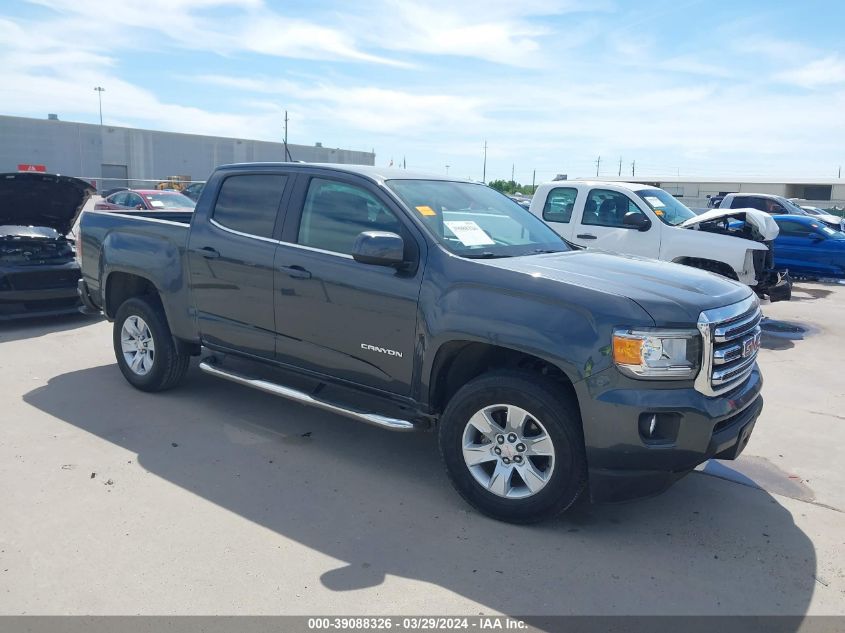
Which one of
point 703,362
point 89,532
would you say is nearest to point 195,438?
point 89,532

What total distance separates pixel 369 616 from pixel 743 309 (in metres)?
2.56

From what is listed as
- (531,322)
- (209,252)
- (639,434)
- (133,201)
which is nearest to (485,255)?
(531,322)

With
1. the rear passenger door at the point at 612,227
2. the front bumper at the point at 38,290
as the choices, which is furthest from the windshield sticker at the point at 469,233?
the front bumper at the point at 38,290

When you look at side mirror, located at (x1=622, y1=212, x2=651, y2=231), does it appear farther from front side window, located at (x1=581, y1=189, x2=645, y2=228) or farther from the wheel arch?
the wheel arch

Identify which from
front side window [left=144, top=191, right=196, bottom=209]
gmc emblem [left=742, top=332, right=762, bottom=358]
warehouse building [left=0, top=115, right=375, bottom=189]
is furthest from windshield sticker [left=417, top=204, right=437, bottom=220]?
warehouse building [left=0, top=115, right=375, bottom=189]

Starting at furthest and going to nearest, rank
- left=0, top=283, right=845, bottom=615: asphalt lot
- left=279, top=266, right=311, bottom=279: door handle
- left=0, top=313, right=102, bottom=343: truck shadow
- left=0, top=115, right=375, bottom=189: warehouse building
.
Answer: left=0, top=115, right=375, bottom=189: warehouse building, left=0, top=313, right=102, bottom=343: truck shadow, left=279, top=266, right=311, bottom=279: door handle, left=0, top=283, right=845, bottom=615: asphalt lot

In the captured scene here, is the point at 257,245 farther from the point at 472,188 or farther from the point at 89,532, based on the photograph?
the point at 89,532

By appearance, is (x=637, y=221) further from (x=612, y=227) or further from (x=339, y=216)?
(x=339, y=216)

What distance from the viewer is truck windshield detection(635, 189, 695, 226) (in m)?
9.69

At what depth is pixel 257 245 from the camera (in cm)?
500

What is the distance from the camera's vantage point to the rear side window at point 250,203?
507 cm

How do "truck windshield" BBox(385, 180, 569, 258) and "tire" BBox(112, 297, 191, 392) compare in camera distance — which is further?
"tire" BBox(112, 297, 191, 392)

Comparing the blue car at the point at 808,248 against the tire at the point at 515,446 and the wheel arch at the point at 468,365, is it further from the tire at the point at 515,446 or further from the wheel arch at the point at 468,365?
the tire at the point at 515,446

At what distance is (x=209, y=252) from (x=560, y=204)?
242 inches
